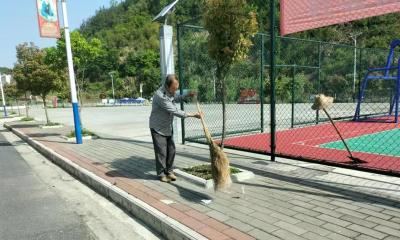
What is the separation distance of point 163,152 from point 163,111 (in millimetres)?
650

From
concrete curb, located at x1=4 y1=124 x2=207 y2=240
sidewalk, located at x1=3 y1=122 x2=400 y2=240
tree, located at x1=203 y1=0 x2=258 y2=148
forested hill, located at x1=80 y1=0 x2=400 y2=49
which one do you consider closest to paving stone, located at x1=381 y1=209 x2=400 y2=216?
sidewalk, located at x1=3 y1=122 x2=400 y2=240

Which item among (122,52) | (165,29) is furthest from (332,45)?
(122,52)

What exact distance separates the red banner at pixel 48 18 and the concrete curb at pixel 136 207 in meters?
4.19

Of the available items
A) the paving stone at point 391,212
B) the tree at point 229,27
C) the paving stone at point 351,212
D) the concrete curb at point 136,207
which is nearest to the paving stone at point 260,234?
the concrete curb at point 136,207

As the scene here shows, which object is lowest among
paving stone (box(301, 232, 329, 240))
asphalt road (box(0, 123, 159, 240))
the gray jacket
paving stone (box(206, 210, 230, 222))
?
asphalt road (box(0, 123, 159, 240))

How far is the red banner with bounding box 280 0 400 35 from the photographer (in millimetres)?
4348

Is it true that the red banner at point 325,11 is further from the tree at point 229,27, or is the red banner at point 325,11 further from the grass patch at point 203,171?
the grass patch at point 203,171

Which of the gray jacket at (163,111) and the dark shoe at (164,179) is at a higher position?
the gray jacket at (163,111)

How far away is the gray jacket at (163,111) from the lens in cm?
512

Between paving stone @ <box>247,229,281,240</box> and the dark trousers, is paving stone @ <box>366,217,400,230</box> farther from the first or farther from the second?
the dark trousers

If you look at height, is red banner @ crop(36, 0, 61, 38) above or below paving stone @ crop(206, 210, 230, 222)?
above

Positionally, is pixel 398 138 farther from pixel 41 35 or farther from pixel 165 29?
pixel 41 35

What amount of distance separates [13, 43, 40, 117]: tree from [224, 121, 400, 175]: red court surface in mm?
10631

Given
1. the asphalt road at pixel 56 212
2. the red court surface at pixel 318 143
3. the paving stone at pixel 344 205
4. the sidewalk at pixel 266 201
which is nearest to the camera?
the sidewalk at pixel 266 201
